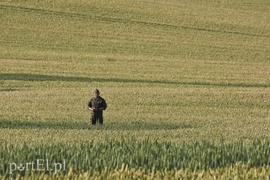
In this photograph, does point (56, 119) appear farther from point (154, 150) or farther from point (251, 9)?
point (251, 9)

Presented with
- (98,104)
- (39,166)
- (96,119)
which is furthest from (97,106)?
(39,166)

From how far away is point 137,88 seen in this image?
3167 centimetres

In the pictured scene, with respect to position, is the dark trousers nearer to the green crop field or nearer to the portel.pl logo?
the green crop field

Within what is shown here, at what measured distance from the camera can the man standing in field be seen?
767 inches

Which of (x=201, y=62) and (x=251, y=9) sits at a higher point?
(x=251, y=9)

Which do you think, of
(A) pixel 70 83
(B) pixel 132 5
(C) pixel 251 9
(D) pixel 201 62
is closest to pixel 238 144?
(A) pixel 70 83

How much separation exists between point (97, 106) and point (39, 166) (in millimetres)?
7937

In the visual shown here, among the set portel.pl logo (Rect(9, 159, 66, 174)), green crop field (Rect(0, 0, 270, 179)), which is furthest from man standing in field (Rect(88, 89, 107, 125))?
portel.pl logo (Rect(9, 159, 66, 174))

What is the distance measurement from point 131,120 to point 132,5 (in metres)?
37.7

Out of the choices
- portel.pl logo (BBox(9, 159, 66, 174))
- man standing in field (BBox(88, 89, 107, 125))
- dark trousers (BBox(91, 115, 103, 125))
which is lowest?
portel.pl logo (BBox(9, 159, 66, 174))

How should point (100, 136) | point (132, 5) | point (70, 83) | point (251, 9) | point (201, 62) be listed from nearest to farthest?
point (100, 136)
point (70, 83)
point (201, 62)
point (132, 5)
point (251, 9)

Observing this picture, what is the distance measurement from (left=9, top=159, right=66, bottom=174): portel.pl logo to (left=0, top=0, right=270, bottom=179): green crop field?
29 millimetres

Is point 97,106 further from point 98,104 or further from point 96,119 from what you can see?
point 96,119

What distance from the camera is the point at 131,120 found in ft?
70.3
